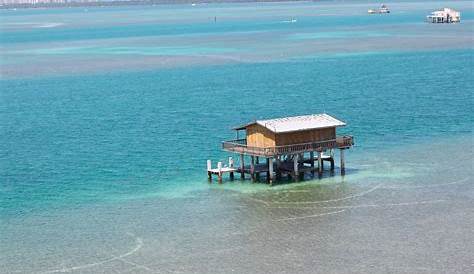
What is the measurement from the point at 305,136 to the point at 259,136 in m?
2.67

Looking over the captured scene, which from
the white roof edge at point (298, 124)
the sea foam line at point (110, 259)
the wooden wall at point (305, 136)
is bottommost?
the sea foam line at point (110, 259)

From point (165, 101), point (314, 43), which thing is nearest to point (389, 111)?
point (165, 101)

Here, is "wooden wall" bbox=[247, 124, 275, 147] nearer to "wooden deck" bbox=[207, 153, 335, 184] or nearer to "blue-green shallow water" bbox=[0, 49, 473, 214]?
"wooden deck" bbox=[207, 153, 335, 184]

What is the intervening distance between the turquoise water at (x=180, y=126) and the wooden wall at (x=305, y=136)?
8.34ft

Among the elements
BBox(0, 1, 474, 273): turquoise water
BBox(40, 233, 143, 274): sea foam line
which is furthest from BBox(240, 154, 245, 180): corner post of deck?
BBox(40, 233, 143, 274): sea foam line

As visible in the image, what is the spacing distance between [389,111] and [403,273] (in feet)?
155

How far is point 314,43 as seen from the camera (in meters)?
177

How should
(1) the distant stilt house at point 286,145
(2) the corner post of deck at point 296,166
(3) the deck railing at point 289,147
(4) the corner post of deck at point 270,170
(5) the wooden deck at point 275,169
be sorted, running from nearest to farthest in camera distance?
1. (3) the deck railing at point 289,147
2. (1) the distant stilt house at point 286,145
3. (4) the corner post of deck at point 270,170
4. (2) the corner post of deck at point 296,166
5. (5) the wooden deck at point 275,169

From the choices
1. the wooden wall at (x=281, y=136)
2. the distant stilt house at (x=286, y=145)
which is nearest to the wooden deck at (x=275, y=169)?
the distant stilt house at (x=286, y=145)

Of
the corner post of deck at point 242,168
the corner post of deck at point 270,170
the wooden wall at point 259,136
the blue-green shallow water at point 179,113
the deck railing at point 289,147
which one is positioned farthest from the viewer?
the blue-green shallow water at point 179,113

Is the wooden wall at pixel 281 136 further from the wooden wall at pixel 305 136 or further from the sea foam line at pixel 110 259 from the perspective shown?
the sea foam line at pixel 110 259

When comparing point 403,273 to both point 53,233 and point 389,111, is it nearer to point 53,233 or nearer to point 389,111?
point 53,233

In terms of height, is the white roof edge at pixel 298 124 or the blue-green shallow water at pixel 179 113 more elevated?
the white roof edge at pixel 298 124

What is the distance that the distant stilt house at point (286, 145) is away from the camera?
6031cm
